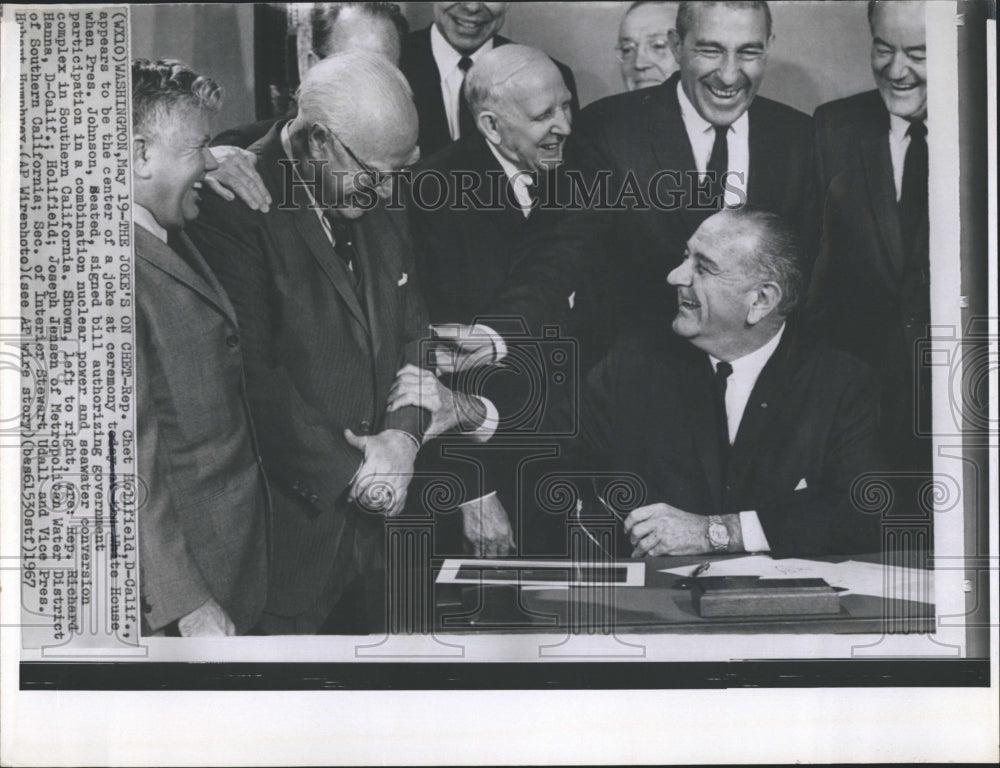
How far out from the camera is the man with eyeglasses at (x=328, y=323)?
3.54 m

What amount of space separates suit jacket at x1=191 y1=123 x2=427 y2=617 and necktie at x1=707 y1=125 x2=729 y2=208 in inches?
41.2

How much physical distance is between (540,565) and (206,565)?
1101 millimetres

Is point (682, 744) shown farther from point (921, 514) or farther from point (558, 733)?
point (921, 514)

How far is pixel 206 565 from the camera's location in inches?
139

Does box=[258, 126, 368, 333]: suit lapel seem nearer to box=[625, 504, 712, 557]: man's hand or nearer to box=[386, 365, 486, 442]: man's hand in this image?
box=[386, 365, 486, 442]: man's hand

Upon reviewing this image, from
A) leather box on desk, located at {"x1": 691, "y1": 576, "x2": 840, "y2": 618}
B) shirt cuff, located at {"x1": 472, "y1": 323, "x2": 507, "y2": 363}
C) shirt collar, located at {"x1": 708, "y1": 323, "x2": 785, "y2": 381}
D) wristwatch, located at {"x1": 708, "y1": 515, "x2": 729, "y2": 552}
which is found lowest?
leather box on desk, located at {"x1": 691, "y1": 576, "x2": 840, "y2": 618}

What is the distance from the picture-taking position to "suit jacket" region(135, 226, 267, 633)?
11.6 feet

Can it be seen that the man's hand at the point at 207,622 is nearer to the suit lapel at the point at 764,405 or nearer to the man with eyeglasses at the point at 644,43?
the suit lapel at the point at 764,405

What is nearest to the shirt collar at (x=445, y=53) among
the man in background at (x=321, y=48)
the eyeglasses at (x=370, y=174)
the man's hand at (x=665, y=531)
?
the man in background at (x=321, y=48)

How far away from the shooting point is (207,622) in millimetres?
3543

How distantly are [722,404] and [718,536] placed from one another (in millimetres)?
438

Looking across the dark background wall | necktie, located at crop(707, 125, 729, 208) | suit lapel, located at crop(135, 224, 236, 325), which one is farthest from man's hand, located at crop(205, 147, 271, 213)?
necktie, located at crop(707, 125, 729, 208)

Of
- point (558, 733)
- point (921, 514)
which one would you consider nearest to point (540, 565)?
point (558, 733)

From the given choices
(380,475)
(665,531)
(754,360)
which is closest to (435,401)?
(380,475)
